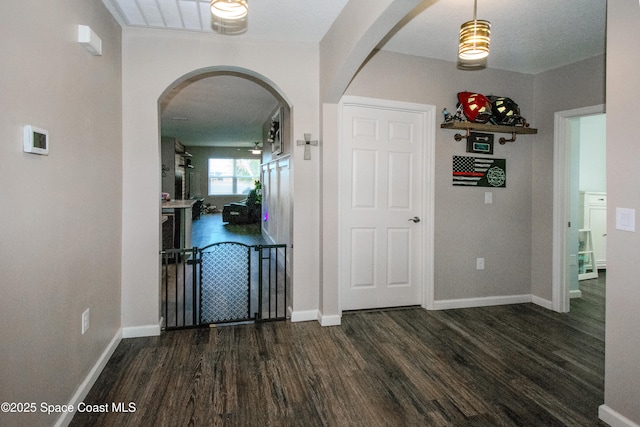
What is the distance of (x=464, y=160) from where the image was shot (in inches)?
148

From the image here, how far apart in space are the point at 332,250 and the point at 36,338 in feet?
7.11

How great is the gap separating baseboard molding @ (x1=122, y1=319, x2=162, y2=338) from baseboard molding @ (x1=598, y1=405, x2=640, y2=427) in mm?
3097

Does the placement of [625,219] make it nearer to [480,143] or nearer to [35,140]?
[480,143]

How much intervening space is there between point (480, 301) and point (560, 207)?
130cm

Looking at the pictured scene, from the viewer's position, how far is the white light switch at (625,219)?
5.88ft

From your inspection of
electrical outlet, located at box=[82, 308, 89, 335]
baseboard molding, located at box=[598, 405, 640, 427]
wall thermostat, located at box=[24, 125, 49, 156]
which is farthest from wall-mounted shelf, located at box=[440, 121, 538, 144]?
electrical outlet, located at box=[82, 308, 89, 335]

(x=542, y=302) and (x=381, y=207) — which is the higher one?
(x=381, y=207)

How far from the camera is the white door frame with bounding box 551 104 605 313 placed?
3721 mm

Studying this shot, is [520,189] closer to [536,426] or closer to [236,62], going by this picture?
[536,426]

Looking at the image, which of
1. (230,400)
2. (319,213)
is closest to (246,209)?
(319,213)

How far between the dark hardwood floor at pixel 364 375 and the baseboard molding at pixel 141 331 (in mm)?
62

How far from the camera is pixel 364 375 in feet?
7.84

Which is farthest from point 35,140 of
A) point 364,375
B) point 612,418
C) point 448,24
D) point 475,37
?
point 612,418

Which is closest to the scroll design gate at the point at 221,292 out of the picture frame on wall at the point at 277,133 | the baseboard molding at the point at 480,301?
the baseboard molding at the point at 480,301
